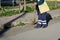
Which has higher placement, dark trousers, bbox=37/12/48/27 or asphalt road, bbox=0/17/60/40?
dark trousers, bbox=37/12/48/27

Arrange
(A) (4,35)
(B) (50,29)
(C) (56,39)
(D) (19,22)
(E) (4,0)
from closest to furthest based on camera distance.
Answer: (C) (56,39), (A) (4,35), (B) (50,29), (D) (19,22), (E) (4,0)

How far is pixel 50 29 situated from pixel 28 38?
194 centimetres

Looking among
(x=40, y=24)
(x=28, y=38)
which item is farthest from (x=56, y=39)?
(x=40, y=24)

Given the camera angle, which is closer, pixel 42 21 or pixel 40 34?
pixel 40 34

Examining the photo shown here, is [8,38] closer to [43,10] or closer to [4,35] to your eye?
[4,35]

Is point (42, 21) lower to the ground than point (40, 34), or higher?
higher

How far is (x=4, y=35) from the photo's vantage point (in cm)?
914

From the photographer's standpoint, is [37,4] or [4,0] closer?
[37,4]

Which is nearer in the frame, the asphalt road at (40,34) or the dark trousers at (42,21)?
the asphalt road at (40,34)

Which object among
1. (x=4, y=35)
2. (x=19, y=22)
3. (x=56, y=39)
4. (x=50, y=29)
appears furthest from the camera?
(x=19, y=22)

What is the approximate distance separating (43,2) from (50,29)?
1209 mm

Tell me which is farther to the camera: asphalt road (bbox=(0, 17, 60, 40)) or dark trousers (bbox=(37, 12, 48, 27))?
dark trousers (bbox=(37, 12, 48, 27))

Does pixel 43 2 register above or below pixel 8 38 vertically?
above

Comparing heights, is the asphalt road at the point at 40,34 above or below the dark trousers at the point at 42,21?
below
